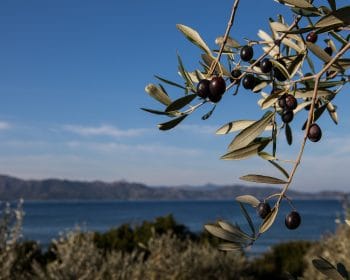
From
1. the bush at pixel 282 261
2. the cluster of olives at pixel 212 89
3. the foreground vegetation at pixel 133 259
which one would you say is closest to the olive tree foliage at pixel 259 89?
the cluster of olives at pixel 212 89

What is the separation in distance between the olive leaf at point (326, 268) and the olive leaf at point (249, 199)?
27 cm

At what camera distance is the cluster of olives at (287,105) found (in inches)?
59.5

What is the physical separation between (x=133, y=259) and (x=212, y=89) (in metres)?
10.1

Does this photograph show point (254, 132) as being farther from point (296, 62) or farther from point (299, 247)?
point (299, 247)

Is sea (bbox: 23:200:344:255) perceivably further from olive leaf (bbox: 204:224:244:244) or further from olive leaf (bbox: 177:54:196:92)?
olive leaf (bbox: 177:54:196:92)

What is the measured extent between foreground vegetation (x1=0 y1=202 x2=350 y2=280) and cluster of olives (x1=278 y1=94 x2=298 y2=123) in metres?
2.53

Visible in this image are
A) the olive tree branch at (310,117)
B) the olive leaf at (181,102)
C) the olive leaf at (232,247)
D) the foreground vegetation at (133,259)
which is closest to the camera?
the olive tree branch at (310,117)

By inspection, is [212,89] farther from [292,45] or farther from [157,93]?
[292,45]

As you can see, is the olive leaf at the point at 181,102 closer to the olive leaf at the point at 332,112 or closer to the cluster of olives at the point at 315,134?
the cluster of olives at the point at 315,134

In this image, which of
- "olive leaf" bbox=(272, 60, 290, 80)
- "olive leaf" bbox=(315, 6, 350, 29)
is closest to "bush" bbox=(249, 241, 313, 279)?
"olive leaf" bbox=(272, 60, 290, 80)

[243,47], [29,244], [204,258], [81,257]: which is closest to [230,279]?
[204,258]

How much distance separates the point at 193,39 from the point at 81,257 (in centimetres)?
708

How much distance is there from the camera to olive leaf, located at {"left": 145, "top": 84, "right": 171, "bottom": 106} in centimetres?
152

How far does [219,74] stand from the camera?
1.47 m
